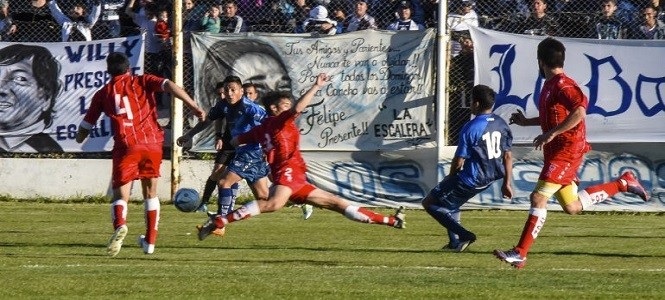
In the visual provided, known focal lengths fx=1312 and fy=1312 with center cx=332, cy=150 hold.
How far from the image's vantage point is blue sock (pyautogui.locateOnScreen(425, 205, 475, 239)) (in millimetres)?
12859

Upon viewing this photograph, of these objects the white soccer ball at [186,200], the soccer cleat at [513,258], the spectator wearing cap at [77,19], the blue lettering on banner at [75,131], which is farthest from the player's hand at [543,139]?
the spectator wearing cap at [77,19]

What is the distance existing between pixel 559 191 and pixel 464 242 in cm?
143

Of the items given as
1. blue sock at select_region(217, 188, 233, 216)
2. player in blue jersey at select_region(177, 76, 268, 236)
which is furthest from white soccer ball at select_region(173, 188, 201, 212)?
blue sock at select_region(217, 188, 233, 216)

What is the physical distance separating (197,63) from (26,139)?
9.91 ft

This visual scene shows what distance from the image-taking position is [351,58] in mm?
19812

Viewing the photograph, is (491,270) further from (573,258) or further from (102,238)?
(102,238)

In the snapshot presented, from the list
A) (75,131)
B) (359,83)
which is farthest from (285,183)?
(75,131)

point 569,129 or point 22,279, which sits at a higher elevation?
point 569,129

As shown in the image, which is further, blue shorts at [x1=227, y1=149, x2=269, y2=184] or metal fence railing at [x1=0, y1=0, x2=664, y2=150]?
metal fence railing at [x1=0, y1=0, x2=664, y2=150]

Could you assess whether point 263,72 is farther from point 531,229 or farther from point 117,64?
point 531,229

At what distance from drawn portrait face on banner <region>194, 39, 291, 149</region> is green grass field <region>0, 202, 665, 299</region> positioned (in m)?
2.50

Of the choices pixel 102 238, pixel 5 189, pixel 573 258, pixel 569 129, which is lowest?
pixel 5 189

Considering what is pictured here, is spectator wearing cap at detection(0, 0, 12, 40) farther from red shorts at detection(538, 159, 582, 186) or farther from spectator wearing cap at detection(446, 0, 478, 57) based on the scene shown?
red shorts at detection(538, 159, 582, 186)

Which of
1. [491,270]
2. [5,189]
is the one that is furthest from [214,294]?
[5,189]
